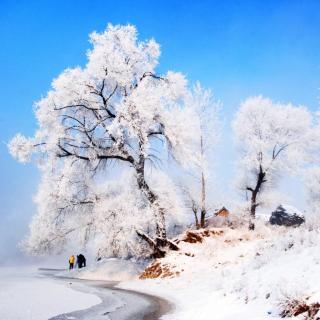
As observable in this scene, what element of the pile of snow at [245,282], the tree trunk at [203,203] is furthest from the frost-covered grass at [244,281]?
the tree trunk at [203,203]

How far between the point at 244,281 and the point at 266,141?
28825 millimetres

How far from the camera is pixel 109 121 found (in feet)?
91.6

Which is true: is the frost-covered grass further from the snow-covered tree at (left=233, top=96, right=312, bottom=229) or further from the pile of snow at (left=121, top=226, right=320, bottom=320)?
the snow-covered tree at (left=233, top=96, right=312, bottom=229)

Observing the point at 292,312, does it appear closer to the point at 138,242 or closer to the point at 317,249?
the point at 317,249

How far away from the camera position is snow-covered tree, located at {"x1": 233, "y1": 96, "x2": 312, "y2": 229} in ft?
132

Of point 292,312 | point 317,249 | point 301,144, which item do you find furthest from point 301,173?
point 292,312

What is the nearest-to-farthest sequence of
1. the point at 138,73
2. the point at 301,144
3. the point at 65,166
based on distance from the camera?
the point at 65,166 → the point at 138,73 → the point at 301,144

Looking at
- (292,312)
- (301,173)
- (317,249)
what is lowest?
(292,312)

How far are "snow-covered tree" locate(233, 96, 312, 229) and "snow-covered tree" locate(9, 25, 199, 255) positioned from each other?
46.0ft

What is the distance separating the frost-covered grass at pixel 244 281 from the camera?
9.52m

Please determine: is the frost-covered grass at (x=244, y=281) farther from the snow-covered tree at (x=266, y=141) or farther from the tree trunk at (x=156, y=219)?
the snow-covered tree at (x=266, y=141)

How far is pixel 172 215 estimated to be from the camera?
2745 cm

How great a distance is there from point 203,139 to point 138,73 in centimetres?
826

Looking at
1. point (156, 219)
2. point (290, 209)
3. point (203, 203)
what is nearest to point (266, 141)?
point (290, 209)
